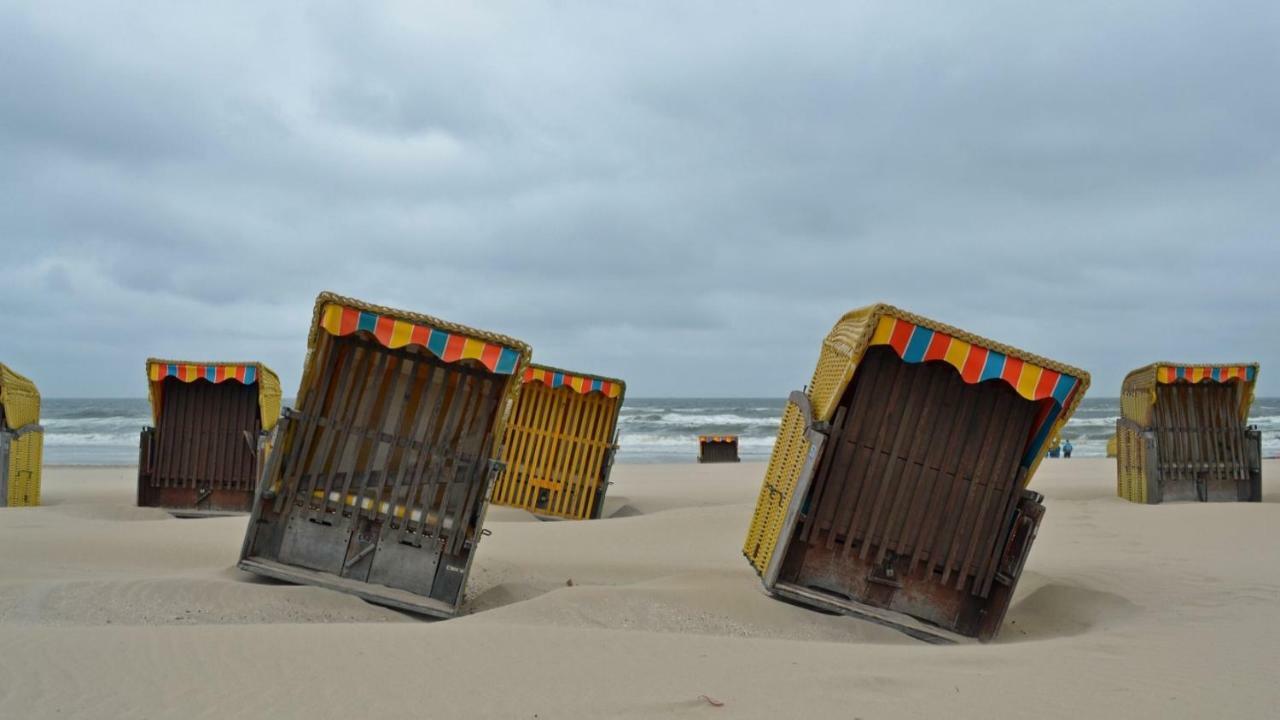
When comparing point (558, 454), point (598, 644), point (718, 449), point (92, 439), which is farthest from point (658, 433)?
point (598, 644)

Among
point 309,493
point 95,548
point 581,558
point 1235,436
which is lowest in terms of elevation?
point 95,548

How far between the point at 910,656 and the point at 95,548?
8939 mm

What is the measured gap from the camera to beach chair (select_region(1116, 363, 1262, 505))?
15.9 m

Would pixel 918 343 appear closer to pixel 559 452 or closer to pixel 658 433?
pixel 559 452

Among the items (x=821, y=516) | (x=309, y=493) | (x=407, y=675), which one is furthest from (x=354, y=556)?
(x=821, y=516)

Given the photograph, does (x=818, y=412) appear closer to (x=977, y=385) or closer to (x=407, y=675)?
(x=977, y=385)

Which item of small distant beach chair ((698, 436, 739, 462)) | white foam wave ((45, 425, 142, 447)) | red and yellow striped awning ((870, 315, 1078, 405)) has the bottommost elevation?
white foam wave ((45, 425, 142, 447))

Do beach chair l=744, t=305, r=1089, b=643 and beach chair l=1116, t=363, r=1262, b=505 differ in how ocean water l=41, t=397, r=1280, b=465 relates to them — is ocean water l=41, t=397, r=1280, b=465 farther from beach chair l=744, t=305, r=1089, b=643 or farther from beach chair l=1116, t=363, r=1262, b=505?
beach chair l=744, t=305, r=1089, b=643

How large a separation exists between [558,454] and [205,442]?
5.97 m

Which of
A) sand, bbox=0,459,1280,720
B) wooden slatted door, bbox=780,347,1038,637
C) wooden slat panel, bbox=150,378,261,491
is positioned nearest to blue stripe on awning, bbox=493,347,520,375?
sand, bbox=0,459,1280,720

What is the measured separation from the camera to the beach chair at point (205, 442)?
15031mm

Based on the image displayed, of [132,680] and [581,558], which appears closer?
[132,680]

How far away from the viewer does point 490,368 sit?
7348 mm

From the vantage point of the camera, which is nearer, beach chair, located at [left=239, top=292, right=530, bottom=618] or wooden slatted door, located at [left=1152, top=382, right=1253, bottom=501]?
beach chair, located at [left=239, top=292, right=530, bottom=618]
